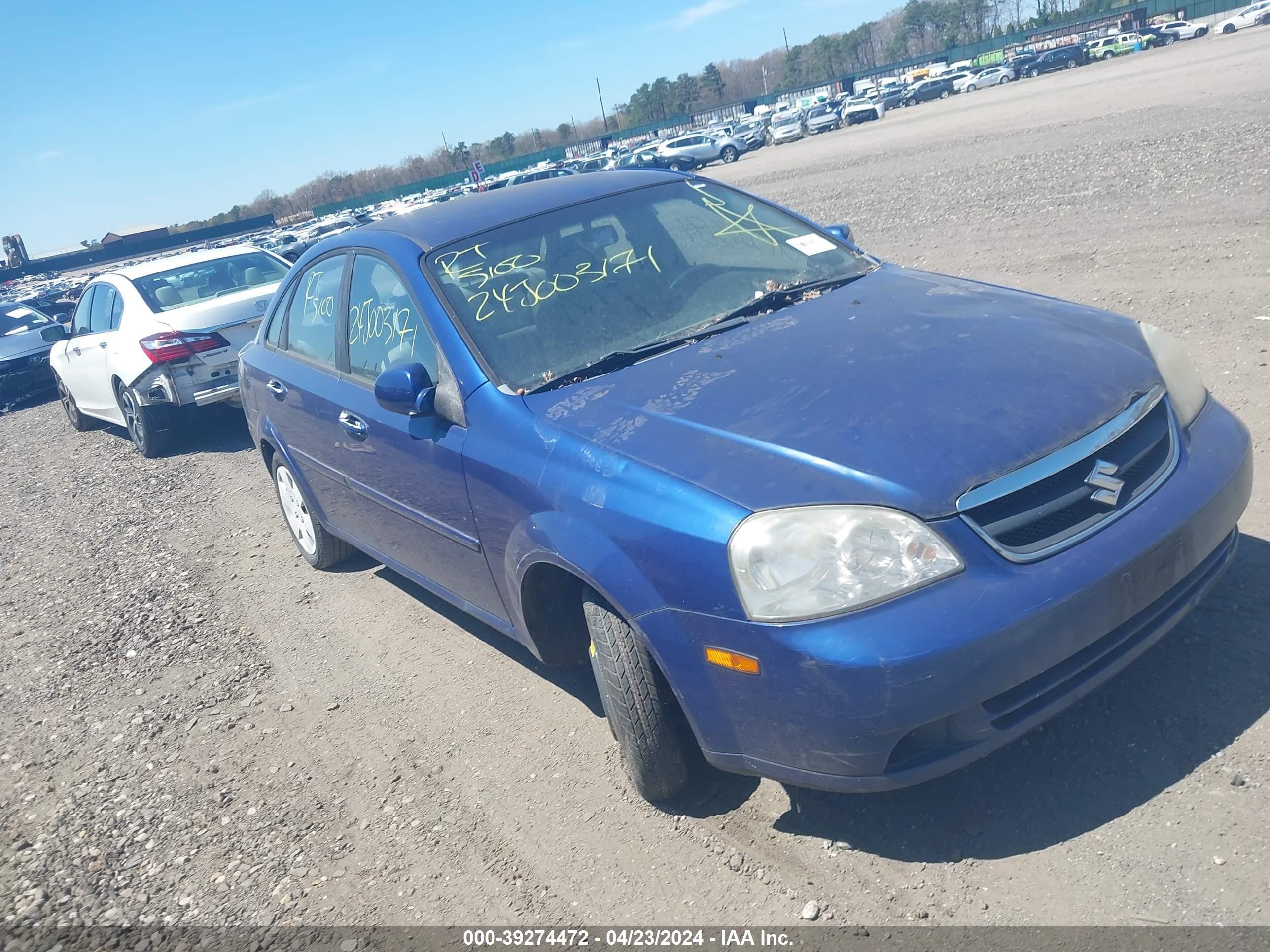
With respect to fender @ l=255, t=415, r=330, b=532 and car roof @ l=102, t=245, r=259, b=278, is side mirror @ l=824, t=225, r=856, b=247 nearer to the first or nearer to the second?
fender @ l=255, t=415, r=330, b=532

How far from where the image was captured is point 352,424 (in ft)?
13.8

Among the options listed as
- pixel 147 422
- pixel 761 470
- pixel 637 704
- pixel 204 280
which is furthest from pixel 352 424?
pixel 147 422

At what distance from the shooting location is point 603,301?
12.3 feet

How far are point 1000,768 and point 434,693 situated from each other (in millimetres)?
2266

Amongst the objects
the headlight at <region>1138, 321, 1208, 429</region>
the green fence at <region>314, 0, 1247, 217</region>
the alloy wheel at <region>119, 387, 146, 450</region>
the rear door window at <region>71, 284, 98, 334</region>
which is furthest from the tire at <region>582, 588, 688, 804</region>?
the green fence at <region>314, 0, 1247, 217</region>

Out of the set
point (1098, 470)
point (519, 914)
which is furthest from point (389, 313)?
point (1098, 470)

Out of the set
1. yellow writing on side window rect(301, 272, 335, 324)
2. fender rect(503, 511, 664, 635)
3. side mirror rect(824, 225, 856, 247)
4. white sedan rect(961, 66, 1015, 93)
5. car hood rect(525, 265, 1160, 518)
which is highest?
white sedan rect(961, 66, 1015, 93)

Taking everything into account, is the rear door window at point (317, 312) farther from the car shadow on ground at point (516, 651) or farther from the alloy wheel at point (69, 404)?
the alloy wheel at point (69, 404)

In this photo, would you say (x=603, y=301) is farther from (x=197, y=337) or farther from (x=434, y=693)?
(x=197, y=337)

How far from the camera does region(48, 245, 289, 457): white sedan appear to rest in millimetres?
8914

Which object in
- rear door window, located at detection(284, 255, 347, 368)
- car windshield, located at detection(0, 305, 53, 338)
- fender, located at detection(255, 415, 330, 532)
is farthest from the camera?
car windshield, located at detection(0, 305, 53, 338)

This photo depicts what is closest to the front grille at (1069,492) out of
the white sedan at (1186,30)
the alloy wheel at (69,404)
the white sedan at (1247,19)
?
the alloy wheel at (69,404)

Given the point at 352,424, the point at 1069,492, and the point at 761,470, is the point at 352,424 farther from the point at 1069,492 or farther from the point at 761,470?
the point at 1069,492

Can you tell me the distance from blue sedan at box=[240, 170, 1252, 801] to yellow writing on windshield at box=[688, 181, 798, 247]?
0.02m
